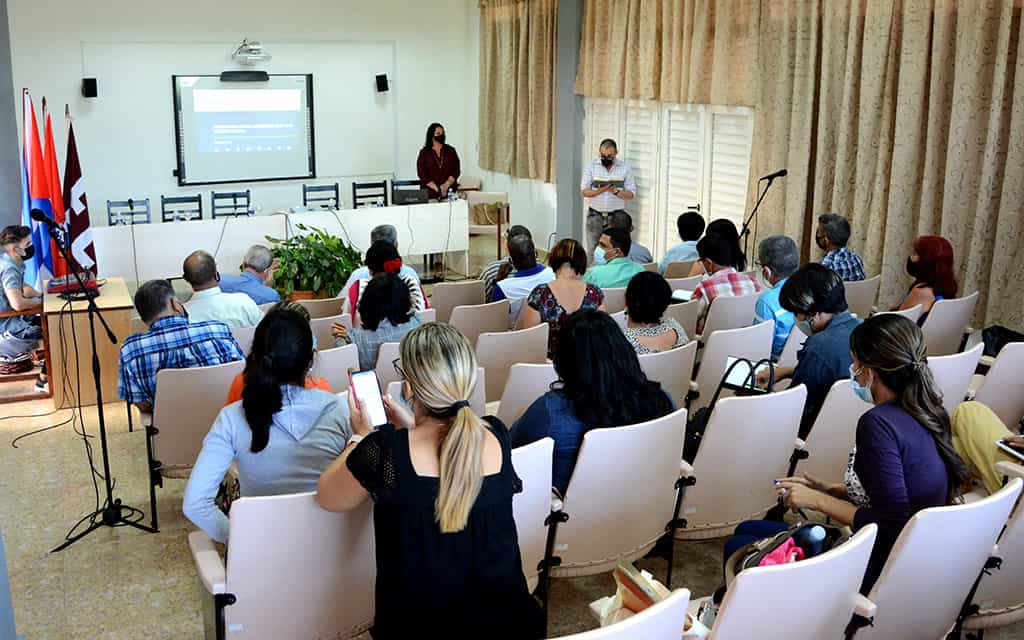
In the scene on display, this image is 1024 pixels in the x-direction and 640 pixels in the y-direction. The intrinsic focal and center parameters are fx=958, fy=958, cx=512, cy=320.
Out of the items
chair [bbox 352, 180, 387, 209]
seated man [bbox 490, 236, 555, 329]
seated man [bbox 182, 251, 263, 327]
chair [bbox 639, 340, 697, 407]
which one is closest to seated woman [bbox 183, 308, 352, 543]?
chair [bbox 639, 340, 697, 407]

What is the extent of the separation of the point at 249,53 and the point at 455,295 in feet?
23.8

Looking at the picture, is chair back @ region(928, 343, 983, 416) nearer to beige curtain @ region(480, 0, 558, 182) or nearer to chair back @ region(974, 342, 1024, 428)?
chair back @ region(974, 342, 1024, 428)

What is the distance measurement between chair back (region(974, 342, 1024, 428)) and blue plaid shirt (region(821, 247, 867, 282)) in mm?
2082

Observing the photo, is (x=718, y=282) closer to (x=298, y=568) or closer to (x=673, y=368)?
(x=673, y=368)

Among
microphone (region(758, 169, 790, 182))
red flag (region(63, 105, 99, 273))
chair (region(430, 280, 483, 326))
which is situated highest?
microphone (region(758, 169, 790, 182))

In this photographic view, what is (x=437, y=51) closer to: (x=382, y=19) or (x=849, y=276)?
(x=382, y=19)

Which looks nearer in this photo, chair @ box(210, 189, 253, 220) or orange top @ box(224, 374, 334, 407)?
orange top @ box(224, 374, 334, 407)

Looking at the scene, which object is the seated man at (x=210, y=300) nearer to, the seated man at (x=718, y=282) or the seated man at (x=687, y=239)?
the seated man at (x=718, y=282)

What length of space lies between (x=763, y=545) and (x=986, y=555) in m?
0.66

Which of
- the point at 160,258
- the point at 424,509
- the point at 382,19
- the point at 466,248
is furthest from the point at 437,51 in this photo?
the point at 424,509

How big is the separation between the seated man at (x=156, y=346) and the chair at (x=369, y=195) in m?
6.63

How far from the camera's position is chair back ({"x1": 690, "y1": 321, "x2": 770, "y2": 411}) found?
460 centimetres

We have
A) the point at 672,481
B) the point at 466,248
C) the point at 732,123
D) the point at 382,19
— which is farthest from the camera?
the point at 382,19

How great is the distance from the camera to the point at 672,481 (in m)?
3.33
